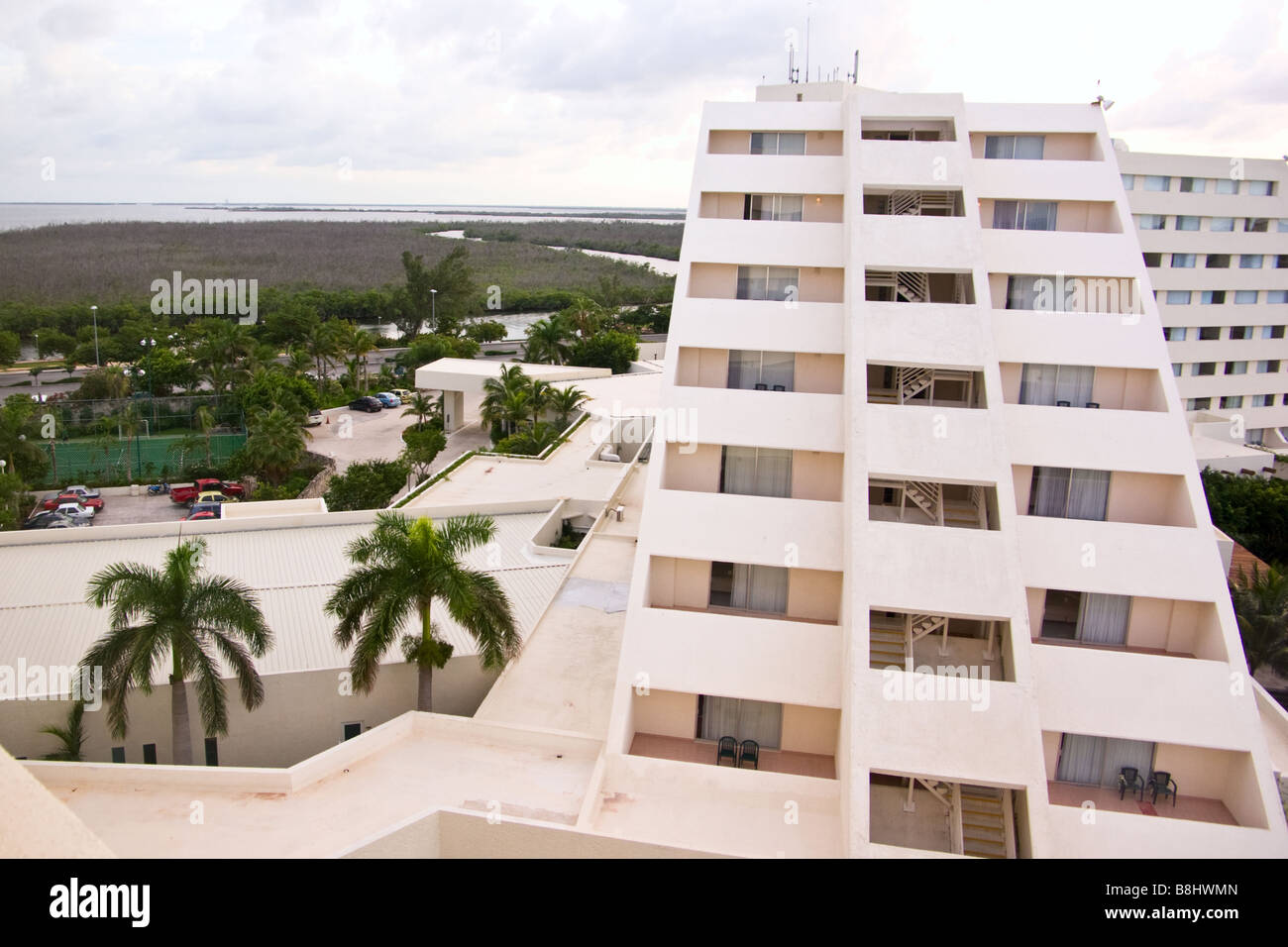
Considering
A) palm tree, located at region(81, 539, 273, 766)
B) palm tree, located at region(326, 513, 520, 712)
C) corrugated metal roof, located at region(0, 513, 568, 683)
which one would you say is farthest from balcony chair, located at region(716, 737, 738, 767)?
palm tree, located at region(81, 539, 273, 766)

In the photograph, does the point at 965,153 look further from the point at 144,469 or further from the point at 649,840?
the point at 144,469

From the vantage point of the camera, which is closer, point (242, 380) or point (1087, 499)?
point (1087, 499)

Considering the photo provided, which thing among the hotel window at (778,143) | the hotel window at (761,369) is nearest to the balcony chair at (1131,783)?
the hotel window at (761,369)

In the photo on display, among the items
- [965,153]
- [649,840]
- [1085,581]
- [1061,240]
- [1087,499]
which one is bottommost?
[649,840]

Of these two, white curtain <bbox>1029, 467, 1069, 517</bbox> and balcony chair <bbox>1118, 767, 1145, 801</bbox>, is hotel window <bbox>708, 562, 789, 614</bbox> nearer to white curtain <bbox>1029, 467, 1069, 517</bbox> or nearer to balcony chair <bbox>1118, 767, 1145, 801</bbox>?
white curtain <bbox>1029, 467, 1069, 517</bbox>

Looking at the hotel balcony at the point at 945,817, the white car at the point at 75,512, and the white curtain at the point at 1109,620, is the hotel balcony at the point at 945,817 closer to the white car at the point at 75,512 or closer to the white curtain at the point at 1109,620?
the white curtain at the point at 1109,620

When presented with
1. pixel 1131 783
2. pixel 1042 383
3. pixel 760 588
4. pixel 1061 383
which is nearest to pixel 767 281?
pixel 1042 383

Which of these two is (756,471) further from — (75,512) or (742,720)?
(75,512)
